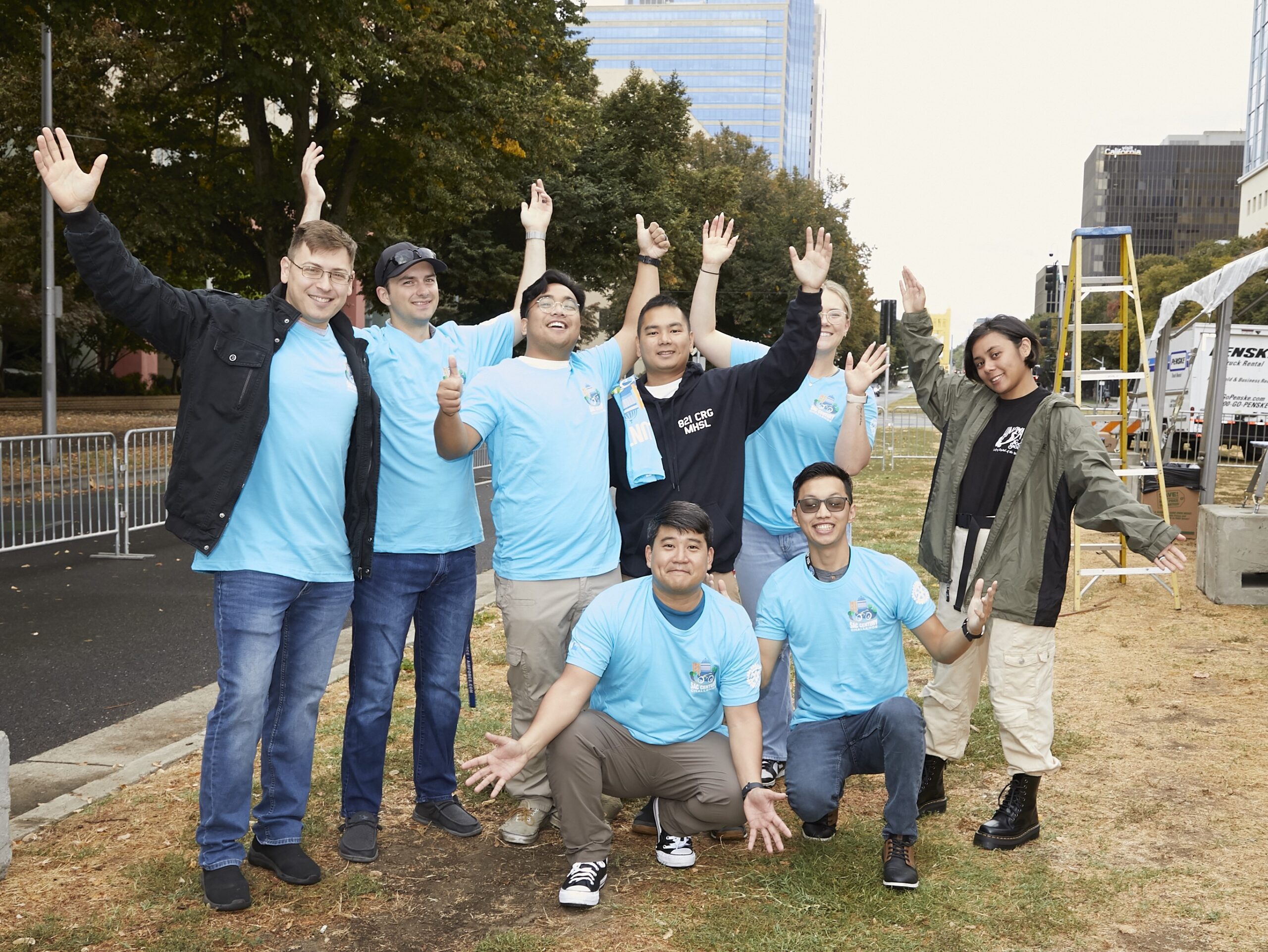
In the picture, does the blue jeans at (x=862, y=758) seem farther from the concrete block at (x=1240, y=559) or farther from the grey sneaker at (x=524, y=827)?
the concrete block at (x=1240, y=559)

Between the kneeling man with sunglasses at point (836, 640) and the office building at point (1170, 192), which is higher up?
the office building at point (1170, 192)

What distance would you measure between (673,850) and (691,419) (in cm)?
163

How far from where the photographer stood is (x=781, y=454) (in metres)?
4.96

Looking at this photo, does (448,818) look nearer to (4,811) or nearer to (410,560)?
(410,560)

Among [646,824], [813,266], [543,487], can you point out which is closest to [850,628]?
[646,824]

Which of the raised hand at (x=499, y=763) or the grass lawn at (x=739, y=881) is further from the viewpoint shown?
the grass lawn at (x=739, y=881)

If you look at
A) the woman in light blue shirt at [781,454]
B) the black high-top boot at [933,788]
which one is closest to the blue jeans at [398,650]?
the woman in light blue shirt at [781,454]

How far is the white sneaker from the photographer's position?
4.06m

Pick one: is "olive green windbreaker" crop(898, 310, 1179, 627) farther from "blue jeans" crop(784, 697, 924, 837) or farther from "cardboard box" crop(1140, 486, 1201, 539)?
"cardboard box" crop(1140, 486, 1201, 539)

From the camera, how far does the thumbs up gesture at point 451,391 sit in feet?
12.3

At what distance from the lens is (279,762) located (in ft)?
12.8

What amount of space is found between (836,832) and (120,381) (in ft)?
137

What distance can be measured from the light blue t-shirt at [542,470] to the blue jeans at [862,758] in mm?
1036

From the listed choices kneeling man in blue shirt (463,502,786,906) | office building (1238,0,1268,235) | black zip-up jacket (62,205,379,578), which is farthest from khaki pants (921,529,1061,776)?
office building (1238,0,1268,235)
